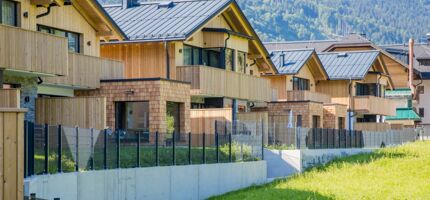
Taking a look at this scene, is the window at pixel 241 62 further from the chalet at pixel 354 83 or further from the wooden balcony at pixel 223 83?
the chalet at pixel 354 83

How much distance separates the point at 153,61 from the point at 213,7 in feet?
14.9

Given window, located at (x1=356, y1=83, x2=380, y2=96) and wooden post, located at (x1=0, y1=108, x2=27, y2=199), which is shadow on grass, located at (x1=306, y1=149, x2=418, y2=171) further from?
wooden post, located at (x1=0, y1=108, x2=27, y2=199)

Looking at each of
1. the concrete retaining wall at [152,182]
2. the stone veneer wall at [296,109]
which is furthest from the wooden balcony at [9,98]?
the stone veneer wall at [296,109]

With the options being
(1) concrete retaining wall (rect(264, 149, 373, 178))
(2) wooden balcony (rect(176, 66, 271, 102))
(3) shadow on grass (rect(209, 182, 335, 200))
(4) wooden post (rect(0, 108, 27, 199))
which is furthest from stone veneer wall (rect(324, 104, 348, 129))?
(4) wooden post (rect(0, 108, 27, 199))

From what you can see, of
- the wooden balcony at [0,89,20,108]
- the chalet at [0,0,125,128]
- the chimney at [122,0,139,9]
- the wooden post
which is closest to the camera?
the wooden post

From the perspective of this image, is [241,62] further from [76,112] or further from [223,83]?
[76,112]

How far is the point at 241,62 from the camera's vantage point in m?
53.1

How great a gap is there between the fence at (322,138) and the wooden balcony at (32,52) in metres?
13.8

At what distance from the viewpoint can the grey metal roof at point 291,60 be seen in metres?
64.0

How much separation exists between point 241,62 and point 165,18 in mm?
6632

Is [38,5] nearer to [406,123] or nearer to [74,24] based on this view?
[74,24]

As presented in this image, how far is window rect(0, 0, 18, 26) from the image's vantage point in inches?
1333

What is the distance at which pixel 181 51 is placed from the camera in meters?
46.6

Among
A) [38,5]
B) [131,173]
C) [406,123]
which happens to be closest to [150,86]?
[38,5]
